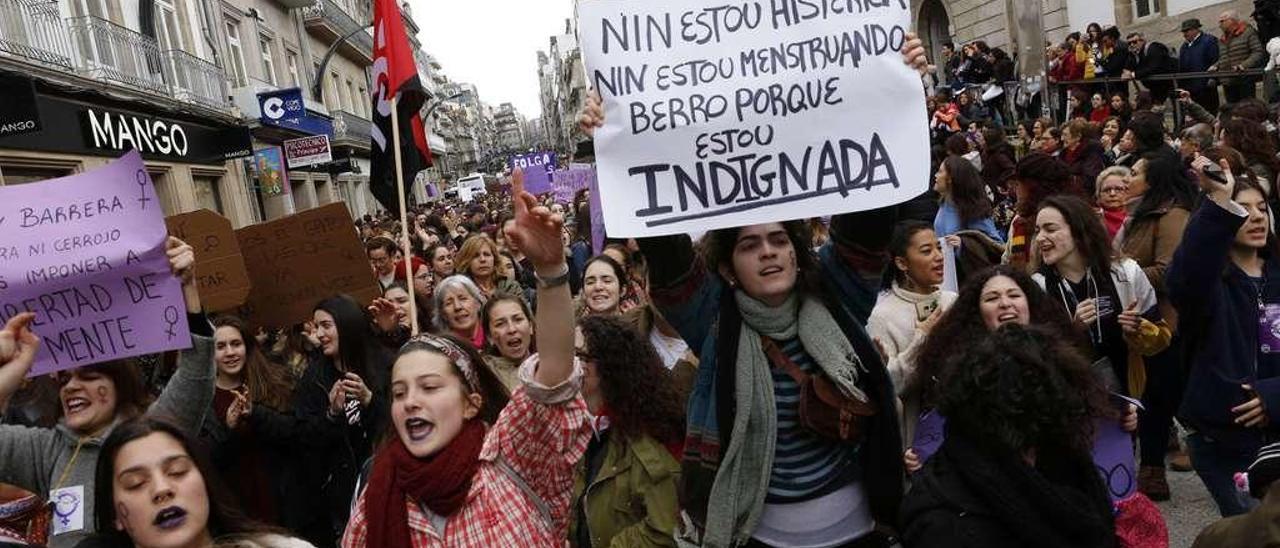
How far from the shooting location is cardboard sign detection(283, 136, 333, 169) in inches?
679

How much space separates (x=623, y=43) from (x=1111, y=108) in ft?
37.6

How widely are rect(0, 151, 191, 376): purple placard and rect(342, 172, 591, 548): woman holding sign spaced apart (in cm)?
124

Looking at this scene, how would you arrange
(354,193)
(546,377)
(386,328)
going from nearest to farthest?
(546,377), (386,328), (354,193)

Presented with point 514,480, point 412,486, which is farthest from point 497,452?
point 412,486

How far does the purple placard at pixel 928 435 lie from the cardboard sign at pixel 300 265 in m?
3.18

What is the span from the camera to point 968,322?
312 centimetres

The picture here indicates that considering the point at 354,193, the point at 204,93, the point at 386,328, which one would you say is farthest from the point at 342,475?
the point at 354,193

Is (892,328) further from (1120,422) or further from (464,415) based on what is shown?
(464,415)

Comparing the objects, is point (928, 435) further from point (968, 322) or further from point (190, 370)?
point (190, 370)

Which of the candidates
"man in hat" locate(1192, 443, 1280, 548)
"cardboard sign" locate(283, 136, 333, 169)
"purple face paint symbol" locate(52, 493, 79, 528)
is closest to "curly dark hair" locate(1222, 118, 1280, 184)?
"man in hat" locate(1192, 443, 1280, 548)

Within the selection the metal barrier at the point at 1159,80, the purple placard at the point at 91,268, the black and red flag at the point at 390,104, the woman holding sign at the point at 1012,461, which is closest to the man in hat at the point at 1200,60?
the metal barrier at the point at 1159,80

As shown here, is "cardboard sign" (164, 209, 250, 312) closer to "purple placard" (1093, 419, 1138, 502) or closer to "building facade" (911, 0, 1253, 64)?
"purple placard" (1093, 419, 1138, 502)

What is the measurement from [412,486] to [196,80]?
18.8 meters

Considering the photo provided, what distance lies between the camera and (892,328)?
371cm
